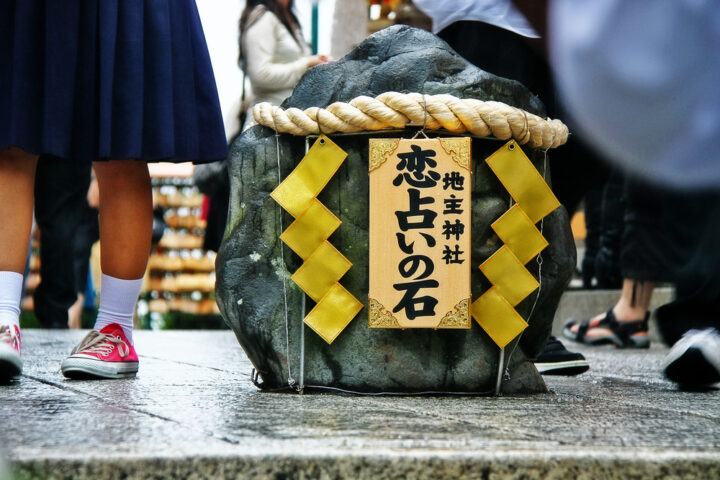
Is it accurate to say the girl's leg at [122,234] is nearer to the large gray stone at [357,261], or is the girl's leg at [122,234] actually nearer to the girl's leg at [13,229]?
the girl's leg at [13,229]

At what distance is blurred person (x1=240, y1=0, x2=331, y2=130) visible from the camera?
3574 mm

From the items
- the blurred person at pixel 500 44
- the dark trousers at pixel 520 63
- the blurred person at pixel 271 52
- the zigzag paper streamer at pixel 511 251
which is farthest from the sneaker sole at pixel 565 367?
the blurred person at pixel 271 52

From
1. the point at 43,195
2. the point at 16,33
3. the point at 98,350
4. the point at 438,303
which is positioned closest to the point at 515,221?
the point at 438,303

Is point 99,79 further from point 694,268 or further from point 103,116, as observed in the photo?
point 694,268

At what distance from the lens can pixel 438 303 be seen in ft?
5.37

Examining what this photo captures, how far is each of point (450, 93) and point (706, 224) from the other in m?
0.86

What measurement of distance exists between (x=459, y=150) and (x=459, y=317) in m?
0.33

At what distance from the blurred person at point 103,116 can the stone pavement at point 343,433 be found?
25cm

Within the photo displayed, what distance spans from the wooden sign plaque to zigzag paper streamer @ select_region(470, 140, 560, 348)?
7 cm

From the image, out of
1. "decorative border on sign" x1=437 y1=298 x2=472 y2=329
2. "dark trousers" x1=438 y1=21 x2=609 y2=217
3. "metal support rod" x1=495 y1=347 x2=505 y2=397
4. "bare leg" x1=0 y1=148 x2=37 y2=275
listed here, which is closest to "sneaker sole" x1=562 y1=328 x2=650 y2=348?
"dark trousers" x1=438 y1=21 x2=609 y2=217

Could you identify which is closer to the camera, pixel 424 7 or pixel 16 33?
pixel 16 33

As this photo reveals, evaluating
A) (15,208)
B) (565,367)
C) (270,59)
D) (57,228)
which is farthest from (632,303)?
(57,228)

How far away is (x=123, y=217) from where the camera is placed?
2.14 meters

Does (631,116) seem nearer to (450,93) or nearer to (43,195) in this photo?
(450,93)
